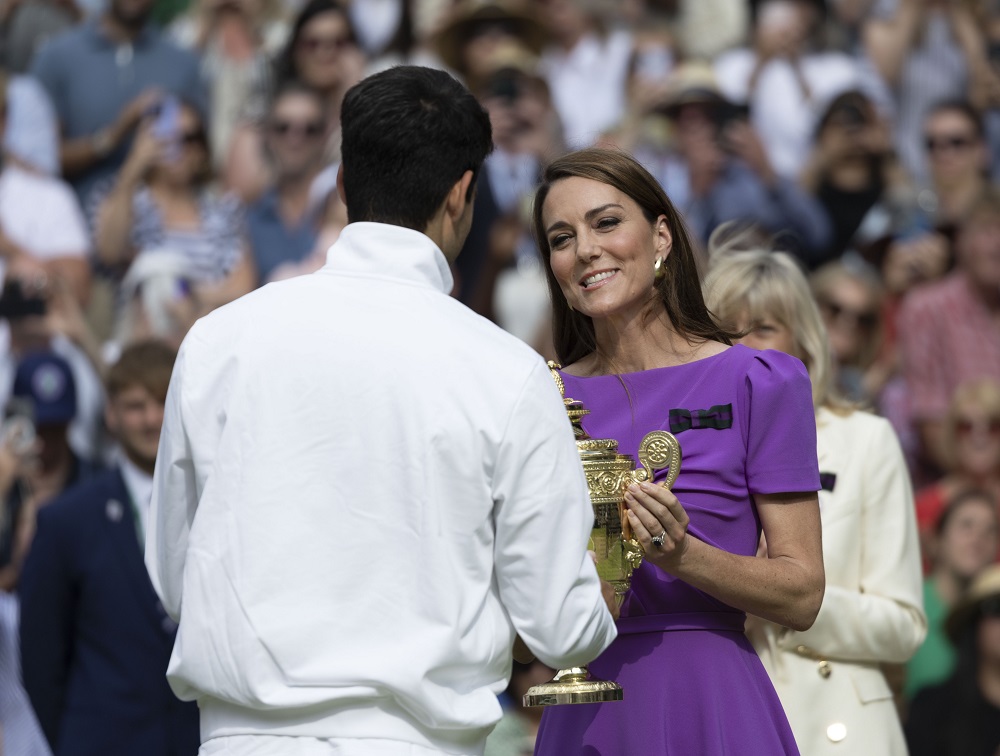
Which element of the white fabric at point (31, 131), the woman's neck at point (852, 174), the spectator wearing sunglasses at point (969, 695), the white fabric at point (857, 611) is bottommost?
the spectator wearing sunglasses at point (969, 695)

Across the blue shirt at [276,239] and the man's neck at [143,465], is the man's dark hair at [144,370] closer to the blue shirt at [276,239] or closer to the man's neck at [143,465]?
the man's neck at [143,465]

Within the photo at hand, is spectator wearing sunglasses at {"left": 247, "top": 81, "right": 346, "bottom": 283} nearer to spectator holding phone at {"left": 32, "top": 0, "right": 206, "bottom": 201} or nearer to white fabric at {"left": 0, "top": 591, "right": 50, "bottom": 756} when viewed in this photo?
spectator holding phone at {"left": 32, "top": 0, "right": 206, "bottom": 201}

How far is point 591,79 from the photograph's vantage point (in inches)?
391

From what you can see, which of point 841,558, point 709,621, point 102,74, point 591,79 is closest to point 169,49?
point 102,74

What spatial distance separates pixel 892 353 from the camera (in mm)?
8664

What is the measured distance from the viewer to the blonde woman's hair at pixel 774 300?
4.09 metres

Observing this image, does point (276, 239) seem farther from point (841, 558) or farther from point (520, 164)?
point (841, 558)

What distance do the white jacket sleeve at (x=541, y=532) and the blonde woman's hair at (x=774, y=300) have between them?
5.61 ft

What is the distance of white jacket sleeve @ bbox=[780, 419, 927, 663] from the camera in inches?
151

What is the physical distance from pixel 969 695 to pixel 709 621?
11.9 feet

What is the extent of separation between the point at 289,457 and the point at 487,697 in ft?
1.60

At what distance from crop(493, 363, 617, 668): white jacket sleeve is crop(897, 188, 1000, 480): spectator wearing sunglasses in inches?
243

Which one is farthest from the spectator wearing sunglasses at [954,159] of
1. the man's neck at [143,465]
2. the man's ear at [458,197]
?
the man's ear at [458,197]

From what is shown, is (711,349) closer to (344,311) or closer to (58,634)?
(344,311)
